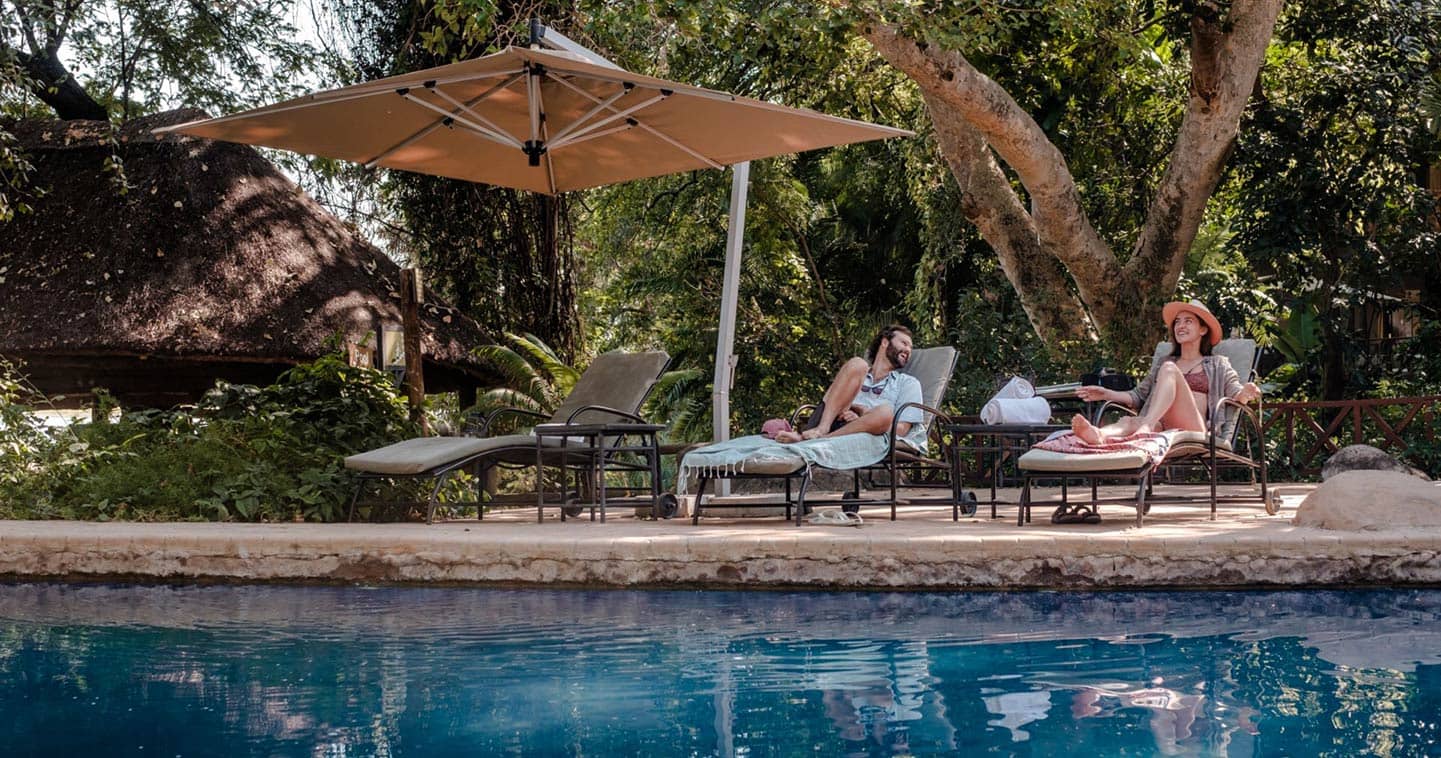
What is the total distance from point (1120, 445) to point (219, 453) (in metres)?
4.91

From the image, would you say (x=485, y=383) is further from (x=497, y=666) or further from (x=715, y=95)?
(x=497, y=666)

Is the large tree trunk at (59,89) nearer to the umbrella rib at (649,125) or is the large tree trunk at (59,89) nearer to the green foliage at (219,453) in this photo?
the green foliage at (219,453)

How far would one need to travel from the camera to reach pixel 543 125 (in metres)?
7.45

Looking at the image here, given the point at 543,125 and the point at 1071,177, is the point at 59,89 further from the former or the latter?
the point at 1071,177

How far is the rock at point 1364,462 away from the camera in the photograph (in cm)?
912

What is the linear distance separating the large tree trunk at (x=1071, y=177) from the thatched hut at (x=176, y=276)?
4.51m

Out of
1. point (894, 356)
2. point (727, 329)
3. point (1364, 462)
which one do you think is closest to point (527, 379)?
point (727, 329)

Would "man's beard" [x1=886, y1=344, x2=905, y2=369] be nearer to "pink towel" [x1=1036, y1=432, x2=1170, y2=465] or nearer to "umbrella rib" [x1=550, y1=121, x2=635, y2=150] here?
"pink towel" [x1=1036, y1=432, x2=1170, y2=465]

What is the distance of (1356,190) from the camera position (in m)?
11.5

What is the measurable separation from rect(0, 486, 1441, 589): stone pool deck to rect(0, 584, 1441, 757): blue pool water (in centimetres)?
11

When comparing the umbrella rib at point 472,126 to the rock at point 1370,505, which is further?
the umbrella rib at point 472,126

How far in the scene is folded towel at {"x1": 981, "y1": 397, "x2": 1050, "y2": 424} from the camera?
667 cm

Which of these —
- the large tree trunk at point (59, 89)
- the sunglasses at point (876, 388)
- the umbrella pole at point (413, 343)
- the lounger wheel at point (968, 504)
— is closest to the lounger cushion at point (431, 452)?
the umbrella pole at point (413, 343)

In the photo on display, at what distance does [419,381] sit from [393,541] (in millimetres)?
2961
